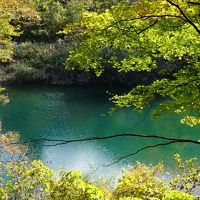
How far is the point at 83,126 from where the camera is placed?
24406mm

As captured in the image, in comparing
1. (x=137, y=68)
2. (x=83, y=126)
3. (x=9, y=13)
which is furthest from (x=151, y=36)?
(x=83, y=126)

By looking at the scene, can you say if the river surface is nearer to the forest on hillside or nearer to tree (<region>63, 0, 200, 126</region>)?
the forest on hillside

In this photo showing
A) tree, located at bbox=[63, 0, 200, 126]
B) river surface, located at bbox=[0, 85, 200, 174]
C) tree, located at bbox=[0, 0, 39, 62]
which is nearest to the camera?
tree, located at bbox=[63, 0, 200, 126]

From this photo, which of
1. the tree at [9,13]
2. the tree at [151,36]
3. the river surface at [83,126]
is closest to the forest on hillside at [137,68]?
the tree at [151,36]

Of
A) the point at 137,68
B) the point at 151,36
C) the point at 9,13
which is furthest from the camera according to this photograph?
the point at 9,13

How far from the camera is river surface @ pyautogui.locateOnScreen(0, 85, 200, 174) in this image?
732 inches

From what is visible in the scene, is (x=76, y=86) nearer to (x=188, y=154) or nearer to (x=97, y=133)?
(x=97, y=133)

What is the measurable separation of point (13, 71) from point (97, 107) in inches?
428

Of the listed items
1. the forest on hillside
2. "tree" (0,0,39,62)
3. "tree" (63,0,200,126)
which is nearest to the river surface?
"tree" (0,0,39,62)

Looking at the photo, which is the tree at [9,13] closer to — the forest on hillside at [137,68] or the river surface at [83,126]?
the forest on hillside at [137,68]

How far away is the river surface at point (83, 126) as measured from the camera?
1859 centimetres

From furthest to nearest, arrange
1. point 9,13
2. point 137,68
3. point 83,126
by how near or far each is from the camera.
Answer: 1. point 83,126
2. point 9,13
3. point 137,68

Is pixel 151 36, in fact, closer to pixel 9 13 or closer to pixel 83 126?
pixel 9 13

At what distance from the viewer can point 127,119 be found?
26.1 m
